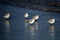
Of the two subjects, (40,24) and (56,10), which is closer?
(40,24)

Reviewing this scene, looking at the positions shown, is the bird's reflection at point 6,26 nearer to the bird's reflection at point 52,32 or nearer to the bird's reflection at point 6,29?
the bird's reflection at point 6,29

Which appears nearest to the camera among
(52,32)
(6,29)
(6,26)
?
(52,32)

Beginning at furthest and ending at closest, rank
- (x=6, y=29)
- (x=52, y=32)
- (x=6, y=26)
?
(x=6, y=26)
(x=6, y=29)
(x=52, y=32)

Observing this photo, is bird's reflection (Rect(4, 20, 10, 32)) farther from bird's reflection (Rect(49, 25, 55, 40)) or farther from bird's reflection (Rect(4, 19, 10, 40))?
bird's reflection (Rect(49, 25, 55, 40))

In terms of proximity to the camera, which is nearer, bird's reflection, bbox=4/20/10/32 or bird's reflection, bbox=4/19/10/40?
bird's reflection, bbox=4/19/10/40

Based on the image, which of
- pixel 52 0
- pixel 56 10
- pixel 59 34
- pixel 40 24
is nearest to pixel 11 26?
pixel 40 24

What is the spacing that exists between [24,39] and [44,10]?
7.51 m

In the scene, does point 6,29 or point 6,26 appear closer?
point 6,29

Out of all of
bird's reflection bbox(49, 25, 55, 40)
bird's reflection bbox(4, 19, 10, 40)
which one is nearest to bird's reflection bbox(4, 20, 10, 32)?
bird's reflection bbox(4, 19, 10, 40)

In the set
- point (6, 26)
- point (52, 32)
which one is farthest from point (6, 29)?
point (52, 32)

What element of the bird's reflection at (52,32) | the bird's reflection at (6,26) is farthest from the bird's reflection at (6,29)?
the bird's reflection at (52,32)

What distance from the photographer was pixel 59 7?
15.5 metres

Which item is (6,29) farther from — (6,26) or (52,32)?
(52,32)

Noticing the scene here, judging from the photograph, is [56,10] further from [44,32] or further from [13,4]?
[44,32]
